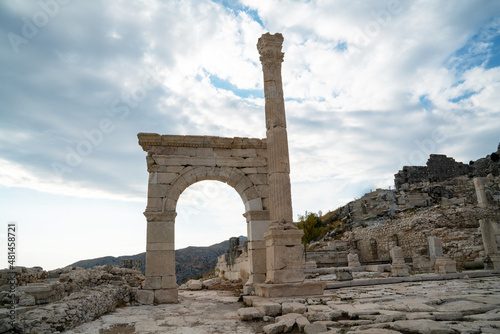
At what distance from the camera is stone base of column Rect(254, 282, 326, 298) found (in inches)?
307

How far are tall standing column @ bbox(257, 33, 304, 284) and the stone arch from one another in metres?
1.78

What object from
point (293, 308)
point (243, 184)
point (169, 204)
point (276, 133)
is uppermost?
point (276, 133)

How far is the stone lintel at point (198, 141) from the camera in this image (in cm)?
1079

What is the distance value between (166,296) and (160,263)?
961mm

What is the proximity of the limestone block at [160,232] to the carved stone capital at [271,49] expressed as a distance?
579cm

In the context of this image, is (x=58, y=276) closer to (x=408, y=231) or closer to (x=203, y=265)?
(x=408, y=231)

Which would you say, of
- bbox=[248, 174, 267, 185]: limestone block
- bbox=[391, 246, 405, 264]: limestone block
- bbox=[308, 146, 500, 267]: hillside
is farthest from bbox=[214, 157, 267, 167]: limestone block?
bbox=[308, 146, 500, 267]: hillside

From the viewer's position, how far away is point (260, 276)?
10.3 metres

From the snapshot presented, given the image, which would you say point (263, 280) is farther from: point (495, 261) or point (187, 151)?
point (495, 261)

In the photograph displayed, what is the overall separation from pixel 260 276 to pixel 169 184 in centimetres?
405

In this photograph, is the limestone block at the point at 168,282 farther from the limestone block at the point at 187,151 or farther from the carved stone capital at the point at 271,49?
the carved stone capital at the point at 271,49

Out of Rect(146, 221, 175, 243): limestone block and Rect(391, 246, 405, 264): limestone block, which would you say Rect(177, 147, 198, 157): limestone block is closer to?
Rect(146, 221, 175, 243): limestone block

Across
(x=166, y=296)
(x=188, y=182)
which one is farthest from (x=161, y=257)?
(x=188, y=182)

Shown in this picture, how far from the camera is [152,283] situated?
9.91 metres
